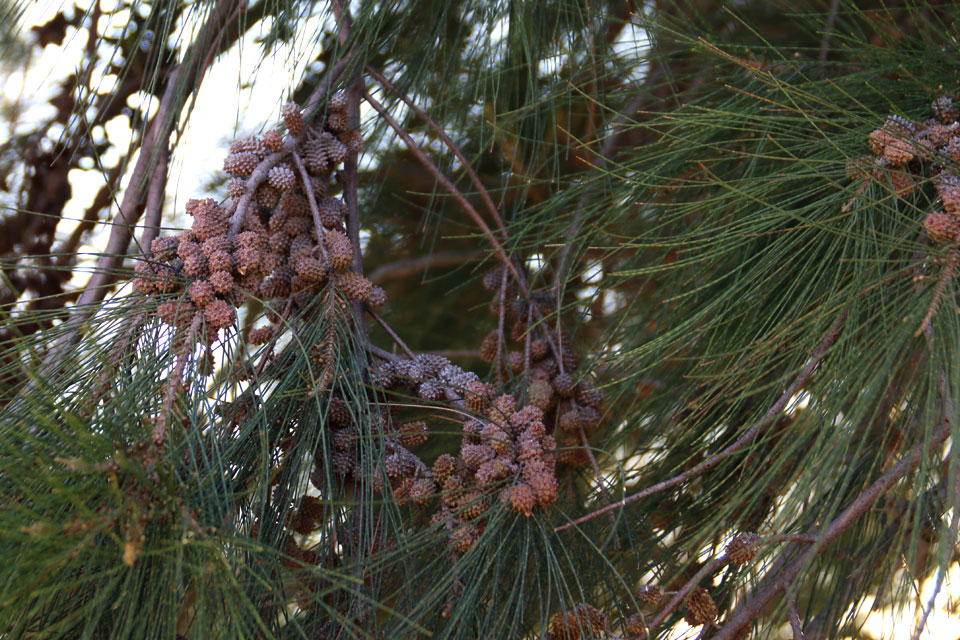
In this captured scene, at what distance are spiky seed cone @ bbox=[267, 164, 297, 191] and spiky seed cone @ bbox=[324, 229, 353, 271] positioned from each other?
66 mm

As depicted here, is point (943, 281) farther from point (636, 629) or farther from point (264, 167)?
point (264, 167)

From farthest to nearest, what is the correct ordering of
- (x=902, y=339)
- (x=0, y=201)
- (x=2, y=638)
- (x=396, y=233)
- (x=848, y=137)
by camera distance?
(x=396, y=233) < (x=0, y=201) < (x=848, y=137) < (x=902, y=339) < (x=2, y=638)

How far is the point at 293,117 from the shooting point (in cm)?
93

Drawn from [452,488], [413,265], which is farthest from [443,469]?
[413,265]

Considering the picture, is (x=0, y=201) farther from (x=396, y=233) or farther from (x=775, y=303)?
(x=775, y=303)

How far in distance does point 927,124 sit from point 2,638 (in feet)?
3.02

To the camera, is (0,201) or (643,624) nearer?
(643,624)

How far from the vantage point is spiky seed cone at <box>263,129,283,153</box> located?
35.8 inches

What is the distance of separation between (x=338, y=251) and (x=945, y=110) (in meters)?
0.62

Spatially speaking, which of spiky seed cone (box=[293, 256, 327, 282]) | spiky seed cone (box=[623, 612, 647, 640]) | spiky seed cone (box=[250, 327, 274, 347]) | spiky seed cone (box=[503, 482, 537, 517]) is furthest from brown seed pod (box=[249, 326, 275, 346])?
spiky seed cone (box=[623, 612, 647, 640])

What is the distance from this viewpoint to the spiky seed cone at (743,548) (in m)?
0.83

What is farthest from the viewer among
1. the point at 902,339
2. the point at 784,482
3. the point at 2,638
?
the point at 784,482

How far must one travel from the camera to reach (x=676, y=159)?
1103mm

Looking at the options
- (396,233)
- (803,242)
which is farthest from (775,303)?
(396,233)
